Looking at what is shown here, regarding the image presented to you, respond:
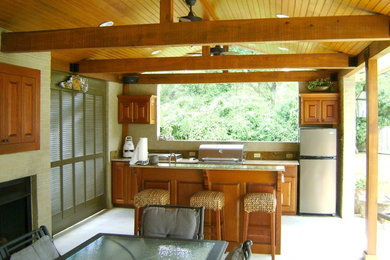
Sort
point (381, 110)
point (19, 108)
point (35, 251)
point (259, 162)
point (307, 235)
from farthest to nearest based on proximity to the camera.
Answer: point (381, 110), point (259, 162), point (307, 235), point (19, 108), point (35, 251)

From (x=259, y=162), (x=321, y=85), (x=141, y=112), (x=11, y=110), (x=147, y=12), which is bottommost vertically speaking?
(x=259, y=162)

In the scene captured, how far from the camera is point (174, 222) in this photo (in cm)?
292

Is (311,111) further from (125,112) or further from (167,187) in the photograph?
(125,112)

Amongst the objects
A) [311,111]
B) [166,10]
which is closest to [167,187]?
[166,10]

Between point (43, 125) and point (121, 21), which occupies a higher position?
point (121, 21)

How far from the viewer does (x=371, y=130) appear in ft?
13.7

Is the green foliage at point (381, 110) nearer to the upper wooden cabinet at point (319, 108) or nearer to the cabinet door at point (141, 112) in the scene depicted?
the upper wooden cabinet at point (319, 108)

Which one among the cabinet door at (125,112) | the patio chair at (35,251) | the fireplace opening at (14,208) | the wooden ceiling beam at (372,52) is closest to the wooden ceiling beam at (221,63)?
the wooden ceiling beam at (372,52)

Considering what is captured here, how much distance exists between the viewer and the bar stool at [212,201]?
4.07m

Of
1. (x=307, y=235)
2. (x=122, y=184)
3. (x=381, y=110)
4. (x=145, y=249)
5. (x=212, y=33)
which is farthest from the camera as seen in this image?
(x=381, y=110)

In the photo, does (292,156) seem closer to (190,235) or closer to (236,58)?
(236,58)

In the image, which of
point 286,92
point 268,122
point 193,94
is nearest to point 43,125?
point 268,122

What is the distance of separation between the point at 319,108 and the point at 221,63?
212 cm

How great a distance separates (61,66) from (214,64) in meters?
2.17
